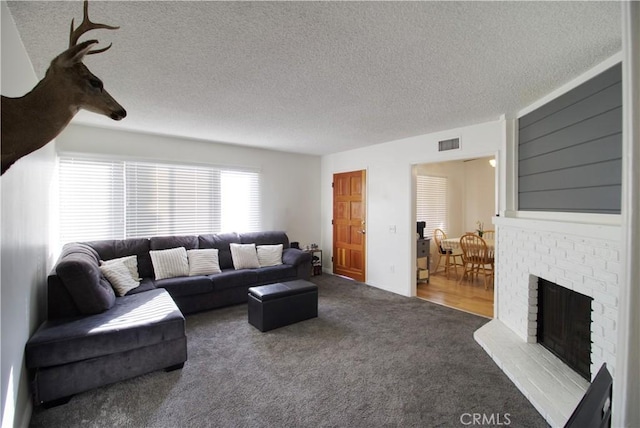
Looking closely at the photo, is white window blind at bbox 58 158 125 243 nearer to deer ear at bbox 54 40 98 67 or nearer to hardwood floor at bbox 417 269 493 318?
deer ear at bbox 54 40 98 67

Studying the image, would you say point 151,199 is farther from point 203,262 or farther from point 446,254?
point 446,254

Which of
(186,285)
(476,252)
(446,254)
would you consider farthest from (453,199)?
(186,285)

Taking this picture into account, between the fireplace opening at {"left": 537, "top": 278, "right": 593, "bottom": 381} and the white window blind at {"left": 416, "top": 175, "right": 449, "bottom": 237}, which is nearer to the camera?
the fireplace opening at {"left": 537, "top": 278, "right": 593, "bottom": 381}

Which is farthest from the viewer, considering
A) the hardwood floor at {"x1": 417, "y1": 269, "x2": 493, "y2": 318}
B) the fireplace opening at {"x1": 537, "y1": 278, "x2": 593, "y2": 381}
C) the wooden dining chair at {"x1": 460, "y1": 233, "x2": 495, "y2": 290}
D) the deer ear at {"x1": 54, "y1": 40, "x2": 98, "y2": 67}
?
the wooden dining chair at {"x1": 460, "y1": 233, "x2": 495, "y2": 290}

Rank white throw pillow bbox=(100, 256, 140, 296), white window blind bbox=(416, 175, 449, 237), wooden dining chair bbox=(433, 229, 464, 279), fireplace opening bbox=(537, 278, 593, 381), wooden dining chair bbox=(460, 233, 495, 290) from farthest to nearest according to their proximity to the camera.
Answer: white window blind bbox=(416, 175, 449, 237) → wooden dining chair bbox=(433, 229, 464, 279) → wooden dining chair bbox=(460, 233, 495, 290) → white throw pillow bbox=(100, 256, 140, 296) → fireplace opening bbox=(537, 278, 593, 381)

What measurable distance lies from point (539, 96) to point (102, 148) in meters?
5.09

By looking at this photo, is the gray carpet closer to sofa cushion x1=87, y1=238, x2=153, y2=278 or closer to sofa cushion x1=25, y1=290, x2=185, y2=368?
sofa cushion x1=25, y1=290, x2=185, y2=368

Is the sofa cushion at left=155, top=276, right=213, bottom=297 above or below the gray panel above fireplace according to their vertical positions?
below

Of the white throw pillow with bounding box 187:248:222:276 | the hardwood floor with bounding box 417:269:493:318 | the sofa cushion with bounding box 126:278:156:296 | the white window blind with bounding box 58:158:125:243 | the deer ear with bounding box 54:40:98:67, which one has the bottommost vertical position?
the hardwood floor with bounding box 417:269:493:318

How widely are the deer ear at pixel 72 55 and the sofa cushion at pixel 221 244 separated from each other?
3.43 meters

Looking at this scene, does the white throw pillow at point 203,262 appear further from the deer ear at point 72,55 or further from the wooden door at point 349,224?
the deer ear at point 72,55

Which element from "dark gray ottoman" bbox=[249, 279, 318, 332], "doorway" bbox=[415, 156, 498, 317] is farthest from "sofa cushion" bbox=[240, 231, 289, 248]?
"doorway" bbox=[415, 156, 498, 317]

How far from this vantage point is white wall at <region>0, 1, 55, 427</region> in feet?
4.69

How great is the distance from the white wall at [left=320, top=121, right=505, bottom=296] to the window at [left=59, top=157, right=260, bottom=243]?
206cm
